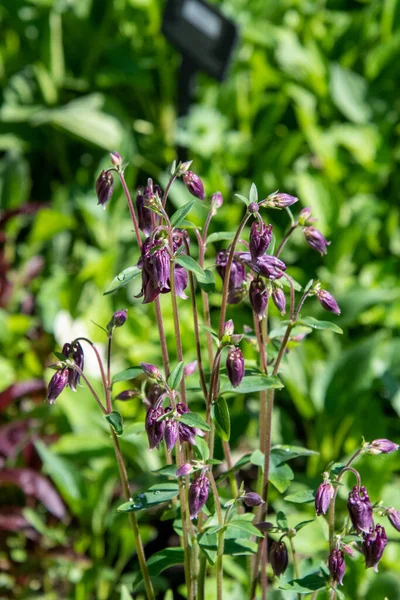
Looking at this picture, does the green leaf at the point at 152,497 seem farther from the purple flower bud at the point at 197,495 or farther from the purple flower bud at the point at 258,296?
the purple flower bud at the point at 258,296

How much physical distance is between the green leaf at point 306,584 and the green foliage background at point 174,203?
34 cm

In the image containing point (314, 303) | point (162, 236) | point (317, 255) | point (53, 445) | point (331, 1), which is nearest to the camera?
point (162, 236)

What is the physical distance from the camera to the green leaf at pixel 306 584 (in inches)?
38.8

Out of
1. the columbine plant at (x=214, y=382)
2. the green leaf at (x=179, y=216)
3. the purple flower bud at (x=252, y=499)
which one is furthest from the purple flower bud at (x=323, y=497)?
the green leaf at (x=179, y=216)

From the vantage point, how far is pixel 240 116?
2756 mm

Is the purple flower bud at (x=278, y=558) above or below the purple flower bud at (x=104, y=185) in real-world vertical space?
below

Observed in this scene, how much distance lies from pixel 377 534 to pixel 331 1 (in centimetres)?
272

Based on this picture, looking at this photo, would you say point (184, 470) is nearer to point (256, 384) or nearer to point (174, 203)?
point (256, 384)

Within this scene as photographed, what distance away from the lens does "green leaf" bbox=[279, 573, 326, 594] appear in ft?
3.23

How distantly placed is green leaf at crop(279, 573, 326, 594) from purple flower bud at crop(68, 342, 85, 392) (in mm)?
339

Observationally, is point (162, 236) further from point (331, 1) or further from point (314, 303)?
point (331, 1)

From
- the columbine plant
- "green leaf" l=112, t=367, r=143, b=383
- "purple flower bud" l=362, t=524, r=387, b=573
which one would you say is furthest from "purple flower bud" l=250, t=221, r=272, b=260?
"purple flower bud" l=362, t=524, r=387, b=573

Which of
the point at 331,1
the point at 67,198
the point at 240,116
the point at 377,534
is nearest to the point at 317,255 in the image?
the point at 240,116

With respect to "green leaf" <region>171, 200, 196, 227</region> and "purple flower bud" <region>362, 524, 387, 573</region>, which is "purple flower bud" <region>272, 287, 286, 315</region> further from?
"purple flower bud" <region>362, 524, 387, 573</region>
